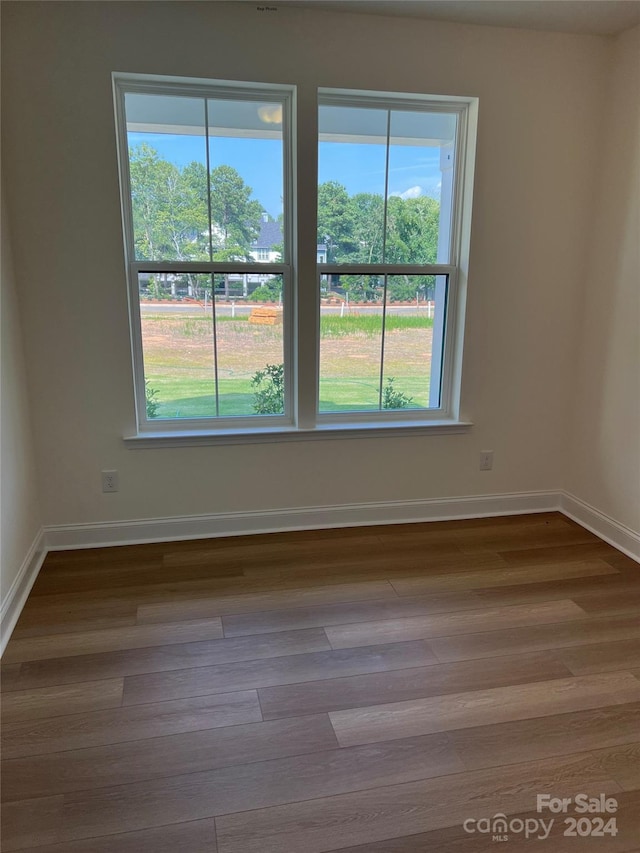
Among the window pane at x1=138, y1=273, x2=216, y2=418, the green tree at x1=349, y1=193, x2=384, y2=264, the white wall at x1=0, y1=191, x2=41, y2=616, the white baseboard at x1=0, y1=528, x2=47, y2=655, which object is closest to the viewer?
the white baseboard at x1=0, y1=528, x2=47, y2=655

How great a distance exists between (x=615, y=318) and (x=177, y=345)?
7.60 ft

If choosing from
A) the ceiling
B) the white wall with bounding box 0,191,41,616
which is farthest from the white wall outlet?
the white wall with bounding box 0,191,41,616

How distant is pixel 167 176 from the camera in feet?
8.80

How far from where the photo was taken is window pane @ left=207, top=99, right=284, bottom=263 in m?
2.71

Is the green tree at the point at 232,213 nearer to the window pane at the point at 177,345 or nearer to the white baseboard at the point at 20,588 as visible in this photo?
the window pane at the point at 177,345

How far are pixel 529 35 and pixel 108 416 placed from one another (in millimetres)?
2840

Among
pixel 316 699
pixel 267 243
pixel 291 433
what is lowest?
pixel 316 699

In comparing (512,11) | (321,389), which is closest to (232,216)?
(321,389)

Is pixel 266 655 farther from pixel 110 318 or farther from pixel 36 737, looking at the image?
pixel 110 318

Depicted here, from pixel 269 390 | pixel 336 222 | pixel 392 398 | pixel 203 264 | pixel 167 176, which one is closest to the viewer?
pixel 167 176

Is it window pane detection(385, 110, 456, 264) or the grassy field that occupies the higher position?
window pane detection(385, 110, 456, 264)

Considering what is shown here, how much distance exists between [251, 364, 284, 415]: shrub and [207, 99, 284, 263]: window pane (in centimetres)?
59

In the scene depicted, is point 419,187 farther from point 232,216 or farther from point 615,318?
point 615,318

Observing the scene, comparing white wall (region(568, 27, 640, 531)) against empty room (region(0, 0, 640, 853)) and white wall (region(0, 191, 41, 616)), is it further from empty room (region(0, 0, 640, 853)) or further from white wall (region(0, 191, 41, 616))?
white wall (region(0, 191, 41, 616))
